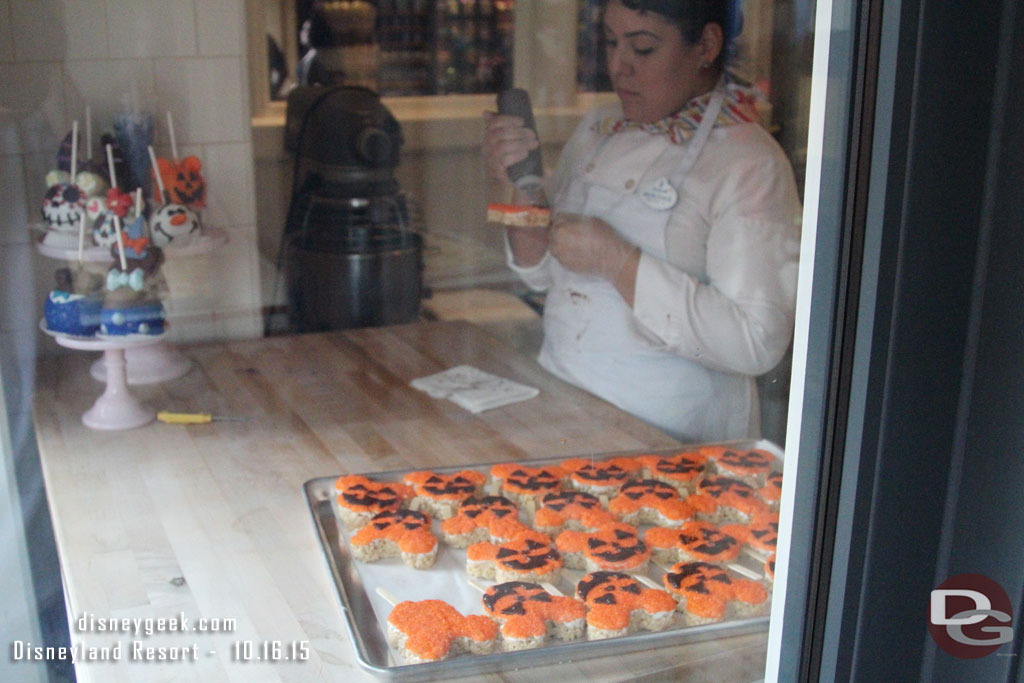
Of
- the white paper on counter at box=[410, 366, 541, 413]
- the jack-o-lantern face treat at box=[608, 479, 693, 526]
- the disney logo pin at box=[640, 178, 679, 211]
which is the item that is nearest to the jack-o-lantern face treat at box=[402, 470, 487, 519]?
the jack-o-lantern face treat at box=[608, 479, 693, 526]

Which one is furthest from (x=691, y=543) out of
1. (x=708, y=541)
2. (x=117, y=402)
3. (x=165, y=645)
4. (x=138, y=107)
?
(x=138, y=107)

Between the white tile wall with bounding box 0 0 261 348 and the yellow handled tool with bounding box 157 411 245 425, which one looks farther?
the yellow handled tool with bounding box 157 411 245 425

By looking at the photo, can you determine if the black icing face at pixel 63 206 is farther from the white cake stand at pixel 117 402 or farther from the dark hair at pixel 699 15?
the dark hair at pixel 699 15

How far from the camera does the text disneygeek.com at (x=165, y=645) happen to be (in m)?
0.60

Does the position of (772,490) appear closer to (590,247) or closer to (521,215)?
(590,247)

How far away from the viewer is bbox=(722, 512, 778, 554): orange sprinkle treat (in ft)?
1.89

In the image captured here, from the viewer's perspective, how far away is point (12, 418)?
0.52 meters

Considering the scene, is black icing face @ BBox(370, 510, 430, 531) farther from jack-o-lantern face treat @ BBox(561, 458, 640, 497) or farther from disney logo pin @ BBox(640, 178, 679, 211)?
disney logo pin @ BBox(640, 178, 679, 211)

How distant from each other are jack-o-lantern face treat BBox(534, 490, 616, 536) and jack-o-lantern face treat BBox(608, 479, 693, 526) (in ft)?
0.05

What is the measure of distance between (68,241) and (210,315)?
0.51 metres

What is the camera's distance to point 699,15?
0.95 meters

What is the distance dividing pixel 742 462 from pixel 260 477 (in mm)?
458

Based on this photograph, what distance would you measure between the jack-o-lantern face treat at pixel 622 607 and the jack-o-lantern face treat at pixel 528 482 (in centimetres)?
15

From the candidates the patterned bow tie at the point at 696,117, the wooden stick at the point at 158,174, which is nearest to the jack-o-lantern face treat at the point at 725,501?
the patterned bow tie at the point at 696,117
